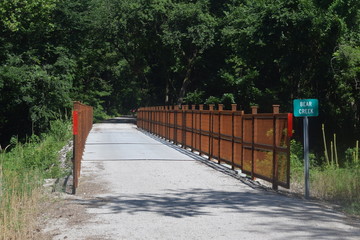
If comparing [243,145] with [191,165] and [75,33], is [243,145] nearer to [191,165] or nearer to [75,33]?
[191,165]

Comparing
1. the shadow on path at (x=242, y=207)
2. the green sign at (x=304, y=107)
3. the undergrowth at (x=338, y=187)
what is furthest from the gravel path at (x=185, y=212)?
the green sign at (x=304, y=107)

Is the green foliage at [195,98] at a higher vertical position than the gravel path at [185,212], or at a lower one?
higher

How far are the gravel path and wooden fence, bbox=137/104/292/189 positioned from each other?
518mm

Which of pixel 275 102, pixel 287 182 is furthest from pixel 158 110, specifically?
pixel 287 182

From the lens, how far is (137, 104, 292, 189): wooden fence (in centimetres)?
1171

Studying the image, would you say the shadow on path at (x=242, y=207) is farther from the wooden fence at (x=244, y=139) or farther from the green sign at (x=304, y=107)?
the green sign at (x=304, y=107)

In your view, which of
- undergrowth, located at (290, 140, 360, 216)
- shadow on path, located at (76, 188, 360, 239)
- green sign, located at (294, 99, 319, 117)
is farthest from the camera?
green sign, located at (294, 99, 319, 117)

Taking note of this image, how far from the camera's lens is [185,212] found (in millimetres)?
9109

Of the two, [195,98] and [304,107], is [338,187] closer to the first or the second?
[304,107]

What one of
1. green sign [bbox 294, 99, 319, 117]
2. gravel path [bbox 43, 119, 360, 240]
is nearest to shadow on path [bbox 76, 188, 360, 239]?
gravel path [bbox 43, 119, 360, 240]

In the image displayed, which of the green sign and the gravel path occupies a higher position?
the green sign

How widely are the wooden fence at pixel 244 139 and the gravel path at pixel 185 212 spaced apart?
518 mm

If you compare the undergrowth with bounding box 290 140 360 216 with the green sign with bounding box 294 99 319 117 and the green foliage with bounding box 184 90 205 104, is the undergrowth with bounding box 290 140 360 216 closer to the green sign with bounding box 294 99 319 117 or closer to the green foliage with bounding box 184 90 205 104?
the green sign with bounding box 294 99 319 117

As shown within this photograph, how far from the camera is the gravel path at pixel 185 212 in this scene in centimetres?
764
